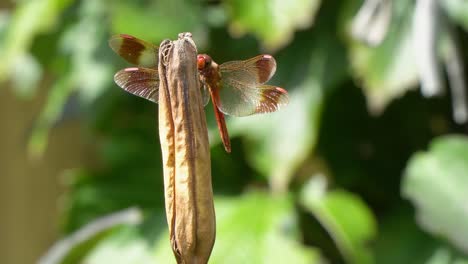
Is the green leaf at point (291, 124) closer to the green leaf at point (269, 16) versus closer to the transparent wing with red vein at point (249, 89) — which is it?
the green leaf at point (269, 16)

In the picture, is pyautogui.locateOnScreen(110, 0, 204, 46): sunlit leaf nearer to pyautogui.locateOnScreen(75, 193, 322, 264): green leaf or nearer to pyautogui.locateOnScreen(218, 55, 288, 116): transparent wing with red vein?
pyautogui.locateOnScreen(75, 193, 322, 264): green leaf

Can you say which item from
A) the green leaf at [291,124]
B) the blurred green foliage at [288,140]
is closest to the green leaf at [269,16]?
the blurred green foliage at [288,140]

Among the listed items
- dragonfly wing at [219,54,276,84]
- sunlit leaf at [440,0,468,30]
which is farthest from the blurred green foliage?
dragonfly wing at [219,54,276,84]

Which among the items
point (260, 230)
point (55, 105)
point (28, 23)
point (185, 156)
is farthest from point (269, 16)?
point (185, 156)

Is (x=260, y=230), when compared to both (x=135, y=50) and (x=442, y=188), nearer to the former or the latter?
(x=442, y=188)

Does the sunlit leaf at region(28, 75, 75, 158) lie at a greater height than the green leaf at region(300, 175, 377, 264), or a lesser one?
greater

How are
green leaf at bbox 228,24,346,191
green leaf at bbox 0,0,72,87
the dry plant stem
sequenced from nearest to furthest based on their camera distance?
1. the dry plant stem
2. green leaf at bbox 228,24,346,191
3. green leaf at bbox 0,0,72,87

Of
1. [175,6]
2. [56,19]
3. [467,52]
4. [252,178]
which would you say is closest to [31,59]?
[56,19]
